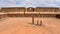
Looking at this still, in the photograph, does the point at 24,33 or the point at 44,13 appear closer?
the point at 24,33

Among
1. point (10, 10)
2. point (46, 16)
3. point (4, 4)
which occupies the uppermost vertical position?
point (4, 4)

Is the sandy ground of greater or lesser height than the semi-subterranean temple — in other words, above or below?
below

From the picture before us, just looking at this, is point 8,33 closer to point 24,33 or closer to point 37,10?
point 24,33

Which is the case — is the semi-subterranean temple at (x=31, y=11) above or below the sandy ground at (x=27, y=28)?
above

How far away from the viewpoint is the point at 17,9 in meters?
8.09

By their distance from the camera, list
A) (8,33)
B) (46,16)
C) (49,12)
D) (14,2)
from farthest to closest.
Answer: (46,16) < (49,12) < (14,2) < (8,33)

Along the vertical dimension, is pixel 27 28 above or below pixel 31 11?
below

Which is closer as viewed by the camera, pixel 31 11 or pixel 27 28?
pixel 27 28

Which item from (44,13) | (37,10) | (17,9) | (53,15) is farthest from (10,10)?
(53,15)

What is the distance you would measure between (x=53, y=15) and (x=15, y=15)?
297 cm

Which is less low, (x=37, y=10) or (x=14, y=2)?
(x=14, y=2)

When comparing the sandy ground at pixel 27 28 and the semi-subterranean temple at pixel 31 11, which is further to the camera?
the semi-subterranean temple at pixel 31 11

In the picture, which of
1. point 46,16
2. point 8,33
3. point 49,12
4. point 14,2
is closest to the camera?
point 8,33

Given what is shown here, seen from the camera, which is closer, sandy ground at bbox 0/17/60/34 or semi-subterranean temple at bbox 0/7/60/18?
sandy ground at bbox 0/17/60/34
